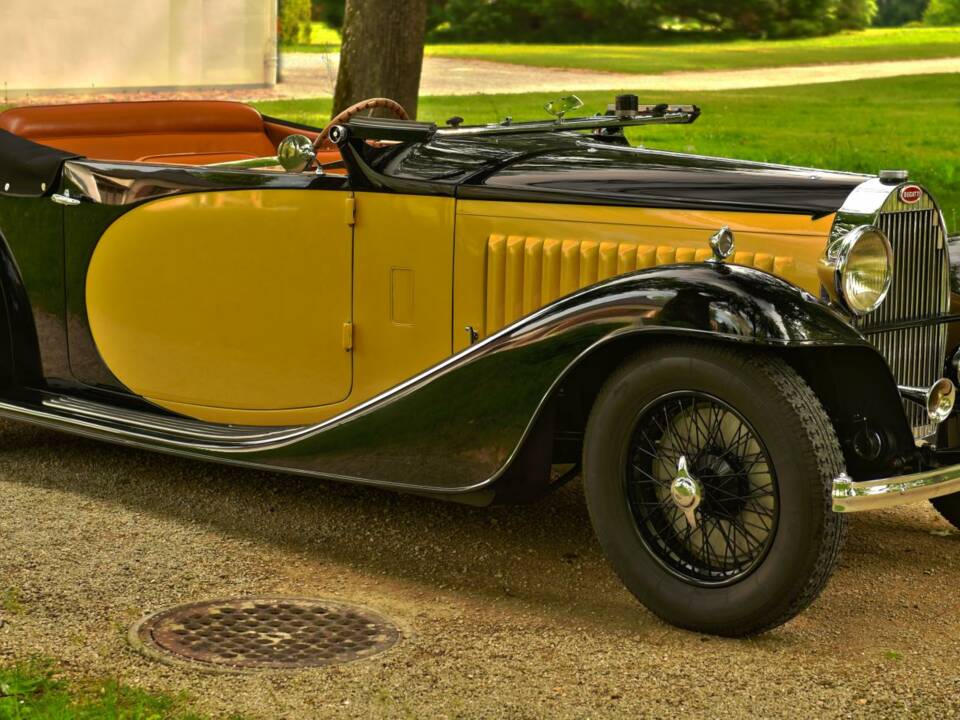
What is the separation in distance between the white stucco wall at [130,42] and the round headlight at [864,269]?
45.8ft

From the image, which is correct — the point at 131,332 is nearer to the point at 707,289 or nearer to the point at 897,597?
the point at 707,289

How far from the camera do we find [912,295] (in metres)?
4.09

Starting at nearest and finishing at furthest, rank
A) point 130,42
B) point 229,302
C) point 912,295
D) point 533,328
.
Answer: point 533,328 → point 912,295 → point 229,302 → point 130,42

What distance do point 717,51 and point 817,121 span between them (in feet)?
41.6

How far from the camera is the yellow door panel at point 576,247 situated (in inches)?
153

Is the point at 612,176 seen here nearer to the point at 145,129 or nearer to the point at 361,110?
the point at 361,110

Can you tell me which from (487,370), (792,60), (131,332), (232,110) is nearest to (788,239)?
(487,370)

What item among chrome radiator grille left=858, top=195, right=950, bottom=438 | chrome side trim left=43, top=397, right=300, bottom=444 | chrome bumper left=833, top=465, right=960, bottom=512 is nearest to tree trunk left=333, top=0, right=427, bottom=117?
chrome side trim left=43, top=397, right=300, bottom=444

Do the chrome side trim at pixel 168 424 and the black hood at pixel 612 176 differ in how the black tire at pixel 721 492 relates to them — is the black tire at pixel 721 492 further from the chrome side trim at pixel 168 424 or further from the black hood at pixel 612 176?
the chrome side trim at pixel 168 424

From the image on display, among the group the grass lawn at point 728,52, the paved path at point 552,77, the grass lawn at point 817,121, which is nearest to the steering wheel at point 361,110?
the grass lawn at point 817,121

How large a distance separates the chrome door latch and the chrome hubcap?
2.62 meters

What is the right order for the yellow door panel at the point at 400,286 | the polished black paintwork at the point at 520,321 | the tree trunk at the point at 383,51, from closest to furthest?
the polished black paintwork at the point at 520,321
the yellow door panel at the point at 400,286
the tree trunk at the point at 383,51

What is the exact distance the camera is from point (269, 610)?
12.9ft

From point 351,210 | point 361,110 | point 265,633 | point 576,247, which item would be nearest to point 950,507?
point 576,247
